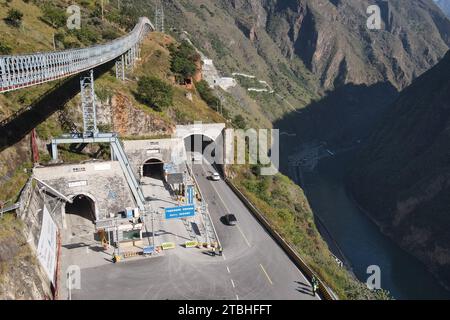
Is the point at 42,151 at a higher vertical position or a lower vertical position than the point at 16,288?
higher

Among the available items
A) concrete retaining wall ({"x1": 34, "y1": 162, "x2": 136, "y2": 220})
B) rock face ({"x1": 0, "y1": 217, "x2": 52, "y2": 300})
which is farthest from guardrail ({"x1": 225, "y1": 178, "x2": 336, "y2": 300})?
rock face ({"x1": 0, "y1": 217, "x2": 52, "y2": 300})

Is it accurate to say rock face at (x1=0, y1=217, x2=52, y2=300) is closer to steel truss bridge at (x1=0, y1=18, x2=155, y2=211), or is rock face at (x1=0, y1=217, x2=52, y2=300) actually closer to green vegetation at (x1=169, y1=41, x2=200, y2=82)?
steel truss bridge at (x1=0, y1=18, x2=155, y2=211)

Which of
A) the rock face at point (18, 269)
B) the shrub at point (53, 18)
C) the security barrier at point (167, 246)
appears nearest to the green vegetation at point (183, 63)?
the shrub at point (53, 18)

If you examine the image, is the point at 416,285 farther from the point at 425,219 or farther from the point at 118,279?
the point at 118,279

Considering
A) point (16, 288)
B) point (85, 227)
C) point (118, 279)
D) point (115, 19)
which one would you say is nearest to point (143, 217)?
point (85, 227)

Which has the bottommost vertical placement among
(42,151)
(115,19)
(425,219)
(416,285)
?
(416,285)

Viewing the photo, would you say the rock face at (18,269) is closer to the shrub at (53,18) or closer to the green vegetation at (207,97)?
the shrub at (53,18)
